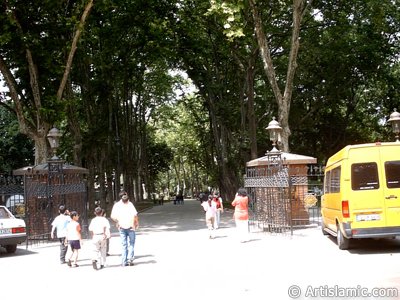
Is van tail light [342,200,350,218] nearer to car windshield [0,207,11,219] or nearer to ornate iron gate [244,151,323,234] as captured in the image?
ornate iron gate [244,151,323,234]

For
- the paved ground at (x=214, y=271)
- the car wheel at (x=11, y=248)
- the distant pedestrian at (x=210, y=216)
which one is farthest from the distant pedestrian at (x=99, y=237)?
the distant pedestrian at (x=210, y=216)

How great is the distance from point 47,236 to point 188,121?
3781 centimetres

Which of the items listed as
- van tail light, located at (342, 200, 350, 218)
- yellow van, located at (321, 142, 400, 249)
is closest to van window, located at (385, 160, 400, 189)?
yellow van, located at (321, 142, 400, 249)

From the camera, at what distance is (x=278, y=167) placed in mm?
16750

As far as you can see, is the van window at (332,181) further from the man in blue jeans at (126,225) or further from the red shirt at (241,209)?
the man in blue jeans at (126,225)

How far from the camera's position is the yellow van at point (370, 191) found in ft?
36.7

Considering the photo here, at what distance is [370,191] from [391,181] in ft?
1.70

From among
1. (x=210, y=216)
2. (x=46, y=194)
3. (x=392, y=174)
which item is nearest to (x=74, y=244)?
(x=210, y=216)

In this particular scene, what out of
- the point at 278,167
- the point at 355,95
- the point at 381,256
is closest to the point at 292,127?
the point at 355,95

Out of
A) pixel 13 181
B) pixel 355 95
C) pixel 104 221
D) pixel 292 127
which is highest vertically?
pixel 355 95

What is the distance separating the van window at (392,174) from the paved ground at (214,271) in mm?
1505

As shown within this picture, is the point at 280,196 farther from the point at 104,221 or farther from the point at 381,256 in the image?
the point at 104,221

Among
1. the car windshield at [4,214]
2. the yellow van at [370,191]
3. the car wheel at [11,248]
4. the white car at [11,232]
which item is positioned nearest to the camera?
the yellow van at [370,191]

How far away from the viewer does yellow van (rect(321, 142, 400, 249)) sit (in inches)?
440
